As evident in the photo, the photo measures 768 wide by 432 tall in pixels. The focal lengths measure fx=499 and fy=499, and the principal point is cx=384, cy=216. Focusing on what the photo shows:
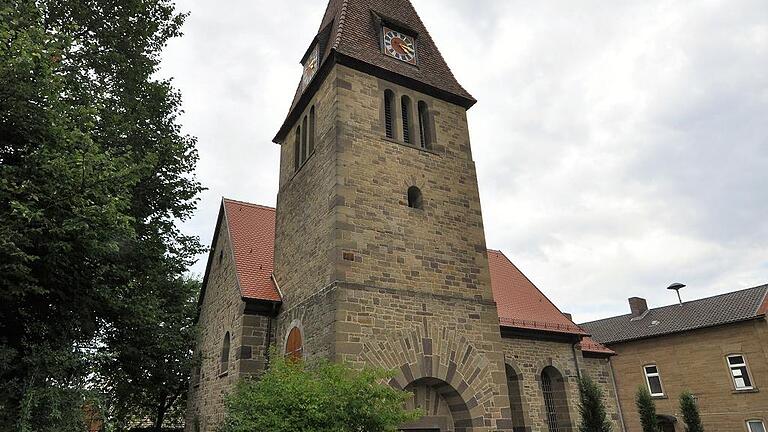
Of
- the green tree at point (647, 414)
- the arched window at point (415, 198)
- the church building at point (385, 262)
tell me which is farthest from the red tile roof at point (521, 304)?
the arched window at point (415, 198)

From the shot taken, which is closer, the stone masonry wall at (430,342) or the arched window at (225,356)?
the stone masonry wall at (430,342)

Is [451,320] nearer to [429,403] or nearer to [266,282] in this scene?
[429,403]

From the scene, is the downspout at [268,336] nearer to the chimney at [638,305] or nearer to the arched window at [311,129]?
the arched window at [311,129]

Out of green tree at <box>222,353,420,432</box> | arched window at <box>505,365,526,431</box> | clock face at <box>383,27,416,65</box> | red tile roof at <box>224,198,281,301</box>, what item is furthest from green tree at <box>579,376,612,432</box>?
clock face at <box>383,27,416,65</box>

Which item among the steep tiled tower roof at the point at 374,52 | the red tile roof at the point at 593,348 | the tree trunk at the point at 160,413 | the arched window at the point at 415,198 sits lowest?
the tree trunk at the point at 160,413

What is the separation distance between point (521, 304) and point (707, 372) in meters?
13.4

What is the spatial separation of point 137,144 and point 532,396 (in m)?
13.1

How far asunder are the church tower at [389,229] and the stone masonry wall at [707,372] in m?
18.1

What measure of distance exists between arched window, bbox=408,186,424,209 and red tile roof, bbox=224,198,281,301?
14.5 ft

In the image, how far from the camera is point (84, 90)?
10359 mm

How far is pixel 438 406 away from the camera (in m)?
10.6

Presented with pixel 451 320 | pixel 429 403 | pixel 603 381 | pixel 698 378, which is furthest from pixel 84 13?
pixel 698 378

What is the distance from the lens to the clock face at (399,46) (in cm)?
1407

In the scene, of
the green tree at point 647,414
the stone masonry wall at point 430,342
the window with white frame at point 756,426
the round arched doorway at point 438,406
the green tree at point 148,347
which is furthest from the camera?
the window with white frame at point 756,426
